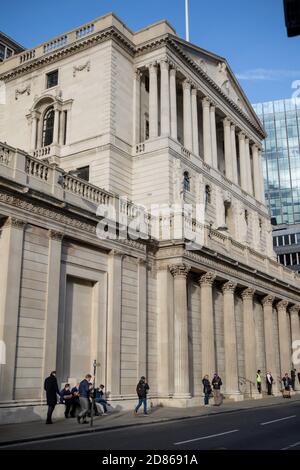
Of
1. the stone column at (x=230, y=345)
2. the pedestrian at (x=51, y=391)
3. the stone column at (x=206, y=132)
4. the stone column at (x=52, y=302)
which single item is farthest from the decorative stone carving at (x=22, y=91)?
the pedestrian at (x=51, y=391)

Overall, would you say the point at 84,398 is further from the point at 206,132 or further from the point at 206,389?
the point at 206,132

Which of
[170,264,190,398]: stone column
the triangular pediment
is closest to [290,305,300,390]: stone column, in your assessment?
the triangular pediment

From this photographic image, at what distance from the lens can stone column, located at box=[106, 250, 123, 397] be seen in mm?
25734

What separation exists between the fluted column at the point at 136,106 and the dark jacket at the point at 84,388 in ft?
70.5

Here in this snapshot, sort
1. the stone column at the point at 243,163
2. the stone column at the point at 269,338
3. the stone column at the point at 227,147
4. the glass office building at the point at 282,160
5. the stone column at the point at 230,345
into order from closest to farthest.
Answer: the stone column at the point at 230,345
the stone column at the point at 269,338
the stone column at the point at 227,147
the stone column at the point at 243,163
the glass office building at the point at 282,160

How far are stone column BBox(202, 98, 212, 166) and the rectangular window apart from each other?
12.4 metres

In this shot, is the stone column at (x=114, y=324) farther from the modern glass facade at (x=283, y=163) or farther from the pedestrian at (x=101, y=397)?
the modern glass facade at (x=283, y=163)

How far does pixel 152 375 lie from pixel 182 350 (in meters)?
2.21

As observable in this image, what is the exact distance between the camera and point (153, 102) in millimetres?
38438

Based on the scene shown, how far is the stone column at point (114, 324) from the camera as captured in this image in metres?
25.7

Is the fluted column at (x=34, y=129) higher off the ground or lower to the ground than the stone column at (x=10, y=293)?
higher

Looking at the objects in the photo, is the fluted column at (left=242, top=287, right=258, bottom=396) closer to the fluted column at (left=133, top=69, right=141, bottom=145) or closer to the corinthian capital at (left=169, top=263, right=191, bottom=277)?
the corinthian capital at (left=169, top=263, right=191, bottom=277)

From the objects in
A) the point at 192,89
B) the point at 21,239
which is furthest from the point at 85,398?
the point at 192,89

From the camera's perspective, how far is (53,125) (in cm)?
3841
